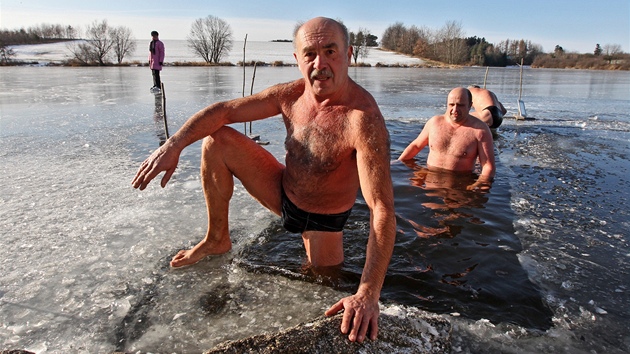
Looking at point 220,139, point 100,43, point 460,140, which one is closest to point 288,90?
point 220,139

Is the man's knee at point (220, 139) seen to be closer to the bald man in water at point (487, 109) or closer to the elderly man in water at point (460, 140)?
the elderly man in water at point (460, 140)

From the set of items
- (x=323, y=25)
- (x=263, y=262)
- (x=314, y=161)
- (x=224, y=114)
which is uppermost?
(x=323, y=25)

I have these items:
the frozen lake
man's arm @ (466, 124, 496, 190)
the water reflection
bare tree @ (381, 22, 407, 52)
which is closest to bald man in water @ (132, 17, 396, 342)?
the frozen lake

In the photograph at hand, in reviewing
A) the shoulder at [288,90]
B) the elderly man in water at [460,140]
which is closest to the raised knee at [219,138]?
the shoulder at [288,90]

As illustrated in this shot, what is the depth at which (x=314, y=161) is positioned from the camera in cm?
256

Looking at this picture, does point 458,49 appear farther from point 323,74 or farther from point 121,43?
point 323,74

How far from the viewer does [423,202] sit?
14.7 ft

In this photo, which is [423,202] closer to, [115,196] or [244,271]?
[244,271]

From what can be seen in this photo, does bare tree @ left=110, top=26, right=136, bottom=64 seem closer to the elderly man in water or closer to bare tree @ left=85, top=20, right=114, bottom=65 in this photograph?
bare tree @ left=85, top=20, right=114, bottom=65

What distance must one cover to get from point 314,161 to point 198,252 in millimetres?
1042

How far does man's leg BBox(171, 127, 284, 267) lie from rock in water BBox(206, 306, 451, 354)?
1.25 metres

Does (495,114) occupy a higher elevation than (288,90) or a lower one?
lower

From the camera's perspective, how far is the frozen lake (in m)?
2.27

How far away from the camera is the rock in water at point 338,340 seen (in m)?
1.70
